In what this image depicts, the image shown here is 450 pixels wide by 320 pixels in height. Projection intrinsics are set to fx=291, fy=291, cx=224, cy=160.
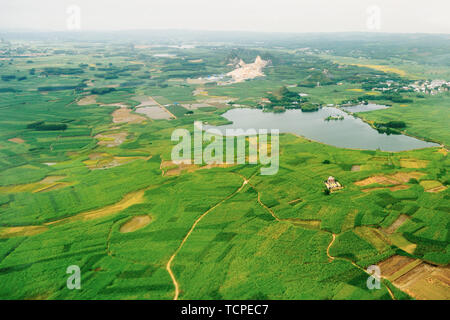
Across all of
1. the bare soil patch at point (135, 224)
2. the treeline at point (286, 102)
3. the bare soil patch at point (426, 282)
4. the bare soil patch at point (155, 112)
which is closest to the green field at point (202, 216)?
the bare soil patch at point (135, 224)

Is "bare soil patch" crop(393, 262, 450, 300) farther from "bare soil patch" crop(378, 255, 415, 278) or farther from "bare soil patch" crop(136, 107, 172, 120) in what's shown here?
"bare soil patch" crop(136, 107, 172, 120)

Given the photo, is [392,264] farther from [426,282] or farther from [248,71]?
[248,71]

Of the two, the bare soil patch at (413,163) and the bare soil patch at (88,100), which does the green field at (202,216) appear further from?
the bare soil patch at (88,100)

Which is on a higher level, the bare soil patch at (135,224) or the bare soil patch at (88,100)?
the bare soil patch at (88,100)

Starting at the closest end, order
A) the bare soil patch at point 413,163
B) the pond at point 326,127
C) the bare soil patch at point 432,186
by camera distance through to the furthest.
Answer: the bare soil patch at point 432,186
the bare soil patch at point 413,163
the pond at point 326,127

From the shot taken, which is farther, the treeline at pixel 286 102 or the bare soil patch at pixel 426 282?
the treeline at pixel 286 102

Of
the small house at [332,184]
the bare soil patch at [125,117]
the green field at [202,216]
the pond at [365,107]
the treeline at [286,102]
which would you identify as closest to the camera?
the green field at [202,216]

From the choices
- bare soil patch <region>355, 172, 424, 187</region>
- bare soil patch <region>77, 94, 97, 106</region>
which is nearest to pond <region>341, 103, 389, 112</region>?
bare soil patch <region>355, 172, 424, 187</region>

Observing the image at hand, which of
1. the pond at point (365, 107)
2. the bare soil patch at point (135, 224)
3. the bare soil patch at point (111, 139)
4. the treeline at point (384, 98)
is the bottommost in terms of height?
the bare soil patch at point (135, 224)
